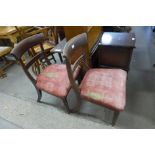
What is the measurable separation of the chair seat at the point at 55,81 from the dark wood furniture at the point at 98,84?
0.14m

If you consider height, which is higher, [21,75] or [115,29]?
[115,29]

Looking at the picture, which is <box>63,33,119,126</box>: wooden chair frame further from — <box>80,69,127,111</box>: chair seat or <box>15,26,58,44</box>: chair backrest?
<box>15,26,58,44</box>: chair backrest

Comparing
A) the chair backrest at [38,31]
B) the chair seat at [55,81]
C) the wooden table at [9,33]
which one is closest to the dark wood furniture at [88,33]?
the chair seat at [55,81]

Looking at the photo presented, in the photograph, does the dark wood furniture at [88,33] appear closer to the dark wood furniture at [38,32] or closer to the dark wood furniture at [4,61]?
the dark wood furniture at [38,32]

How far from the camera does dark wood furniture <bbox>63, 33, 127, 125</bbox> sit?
108 centimetres

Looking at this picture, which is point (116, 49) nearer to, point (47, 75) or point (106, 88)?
point (106, 88)

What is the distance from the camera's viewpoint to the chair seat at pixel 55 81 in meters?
1.30

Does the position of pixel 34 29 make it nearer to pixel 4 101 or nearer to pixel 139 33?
pixel 4 101

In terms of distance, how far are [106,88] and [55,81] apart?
516 millimetres

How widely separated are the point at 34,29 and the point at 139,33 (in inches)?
84.9

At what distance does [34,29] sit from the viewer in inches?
83.1

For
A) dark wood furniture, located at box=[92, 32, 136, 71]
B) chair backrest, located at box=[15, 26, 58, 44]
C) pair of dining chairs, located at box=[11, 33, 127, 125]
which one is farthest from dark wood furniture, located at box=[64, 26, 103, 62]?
chair backrest, located at box=[15, 26, 58, 44]
